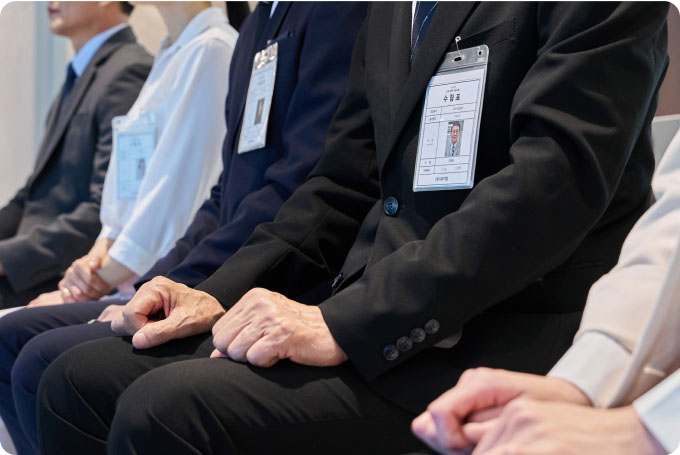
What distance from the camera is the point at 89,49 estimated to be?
9.26ft

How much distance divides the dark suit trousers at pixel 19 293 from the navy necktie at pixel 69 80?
0.73m

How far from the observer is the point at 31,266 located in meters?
2.44

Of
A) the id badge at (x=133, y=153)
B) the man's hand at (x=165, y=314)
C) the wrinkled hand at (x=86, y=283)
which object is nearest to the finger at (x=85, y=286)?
the wrinkled hand at (x=86, y=283)

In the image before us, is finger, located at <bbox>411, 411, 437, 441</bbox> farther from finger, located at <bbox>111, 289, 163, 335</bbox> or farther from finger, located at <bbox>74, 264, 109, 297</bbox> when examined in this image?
finger, located at <bbox>74, 264, 109, 297</bbox>

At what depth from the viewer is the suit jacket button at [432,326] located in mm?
877

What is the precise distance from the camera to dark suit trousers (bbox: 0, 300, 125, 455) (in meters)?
1.39

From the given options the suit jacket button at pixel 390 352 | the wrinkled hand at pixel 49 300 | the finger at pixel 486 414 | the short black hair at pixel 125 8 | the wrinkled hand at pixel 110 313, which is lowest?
the wrinkled hand at pixel 49 300

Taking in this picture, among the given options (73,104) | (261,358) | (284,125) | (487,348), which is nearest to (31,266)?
(73,104)

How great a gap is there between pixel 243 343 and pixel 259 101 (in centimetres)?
75

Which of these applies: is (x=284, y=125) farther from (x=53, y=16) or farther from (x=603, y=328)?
(x=53, y=16)

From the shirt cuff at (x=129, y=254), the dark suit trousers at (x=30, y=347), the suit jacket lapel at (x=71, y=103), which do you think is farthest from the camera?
the suit jacket lapel at (x=71, y=103)

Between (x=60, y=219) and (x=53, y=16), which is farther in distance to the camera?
(x=53, y=16)

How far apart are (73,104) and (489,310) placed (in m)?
2.10

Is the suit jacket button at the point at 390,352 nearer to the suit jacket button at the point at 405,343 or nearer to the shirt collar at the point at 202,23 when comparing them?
the suit jacket button at the point at 405,343
